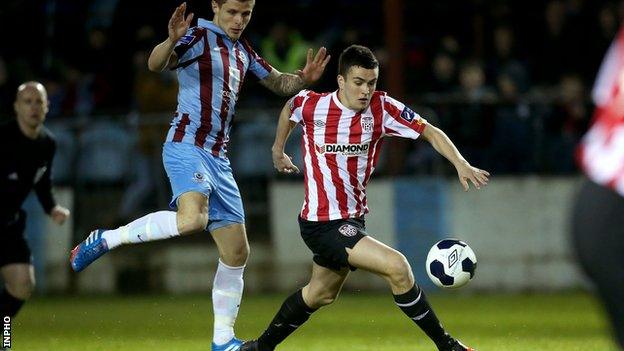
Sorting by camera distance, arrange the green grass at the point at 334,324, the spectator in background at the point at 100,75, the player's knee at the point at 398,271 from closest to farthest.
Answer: the player's knee at the point at 398,271
the green grass at the point at 334,324
the spectator in background at the point at 100,75

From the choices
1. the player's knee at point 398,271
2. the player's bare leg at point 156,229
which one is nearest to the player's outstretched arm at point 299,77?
the player's bare leg at point 156,229

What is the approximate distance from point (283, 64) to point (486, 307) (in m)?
3.91

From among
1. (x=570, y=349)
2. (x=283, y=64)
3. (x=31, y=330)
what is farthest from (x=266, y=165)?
(x=570, y=349)

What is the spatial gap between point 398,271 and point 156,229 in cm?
149

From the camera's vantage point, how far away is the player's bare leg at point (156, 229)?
736cm

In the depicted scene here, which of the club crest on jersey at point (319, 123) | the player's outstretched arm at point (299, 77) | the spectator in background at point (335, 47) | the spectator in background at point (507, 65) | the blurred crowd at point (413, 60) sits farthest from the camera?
the spectator in background at point (507, 65)

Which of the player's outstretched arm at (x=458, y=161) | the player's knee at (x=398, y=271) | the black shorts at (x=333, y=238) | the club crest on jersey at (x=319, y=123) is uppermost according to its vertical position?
the club crest on jersey at (x=319, y=123)

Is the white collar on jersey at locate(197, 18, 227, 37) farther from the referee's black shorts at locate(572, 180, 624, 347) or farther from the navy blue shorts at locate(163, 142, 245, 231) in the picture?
the referee's black shorts at locate(572, 180, 624, 347)

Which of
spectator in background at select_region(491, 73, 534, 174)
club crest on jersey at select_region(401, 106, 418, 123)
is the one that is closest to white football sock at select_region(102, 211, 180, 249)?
club crest on jersey at select_region(401, 106, 418, 123)

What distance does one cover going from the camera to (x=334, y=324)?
10.7 meters

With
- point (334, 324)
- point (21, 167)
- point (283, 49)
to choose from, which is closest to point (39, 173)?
point (21, 167)

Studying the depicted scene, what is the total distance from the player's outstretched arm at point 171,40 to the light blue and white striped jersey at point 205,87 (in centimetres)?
22

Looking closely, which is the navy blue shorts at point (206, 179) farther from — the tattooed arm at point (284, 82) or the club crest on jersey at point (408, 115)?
the club crest on jersey at point (408, 115)

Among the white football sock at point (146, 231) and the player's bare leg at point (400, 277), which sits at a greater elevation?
the white football sock at point (146, 231)
